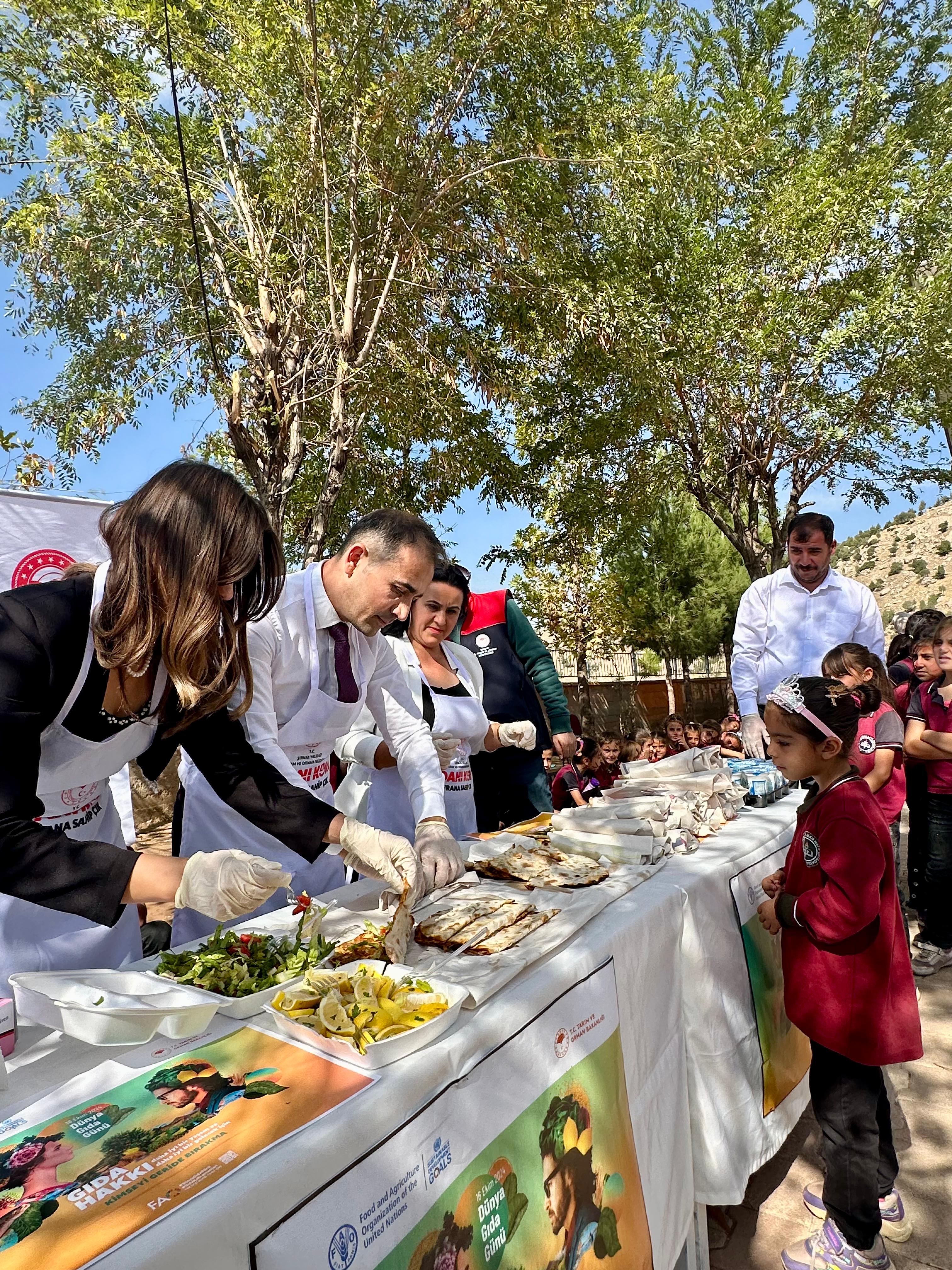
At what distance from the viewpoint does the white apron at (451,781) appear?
9.05 feet

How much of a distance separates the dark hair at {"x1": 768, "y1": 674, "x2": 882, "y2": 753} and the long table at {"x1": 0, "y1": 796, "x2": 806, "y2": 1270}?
42cm

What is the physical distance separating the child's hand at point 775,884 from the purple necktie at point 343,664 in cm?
119

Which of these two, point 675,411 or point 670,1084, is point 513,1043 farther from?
point 675,411

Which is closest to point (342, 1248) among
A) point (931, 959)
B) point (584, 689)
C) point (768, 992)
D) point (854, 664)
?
point (768, 992)

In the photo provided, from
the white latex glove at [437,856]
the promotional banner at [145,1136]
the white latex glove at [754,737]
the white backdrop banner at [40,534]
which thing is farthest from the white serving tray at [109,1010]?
the white latex glove at [754,737]

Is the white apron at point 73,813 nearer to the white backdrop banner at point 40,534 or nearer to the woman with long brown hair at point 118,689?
the woman with long brown hair at point 118,689

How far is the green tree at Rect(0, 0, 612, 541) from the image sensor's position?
6148mm

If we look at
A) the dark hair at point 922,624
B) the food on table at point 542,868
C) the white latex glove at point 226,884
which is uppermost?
the dark hair at point 922,624

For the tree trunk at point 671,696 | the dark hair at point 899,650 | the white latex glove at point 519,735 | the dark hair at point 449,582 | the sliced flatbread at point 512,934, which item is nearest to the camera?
the sliced flatbread at point 512,934

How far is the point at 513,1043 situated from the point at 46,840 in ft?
2.62

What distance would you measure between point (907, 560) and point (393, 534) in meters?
63.0

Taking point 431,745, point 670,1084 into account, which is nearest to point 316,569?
point 431,745

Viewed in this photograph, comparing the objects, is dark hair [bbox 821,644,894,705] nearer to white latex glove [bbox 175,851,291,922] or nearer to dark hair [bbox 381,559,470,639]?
dark hair [bbox 381,559,470,639]

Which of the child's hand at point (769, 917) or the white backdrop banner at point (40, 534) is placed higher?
the white backdrop banner at point (40, 534)
